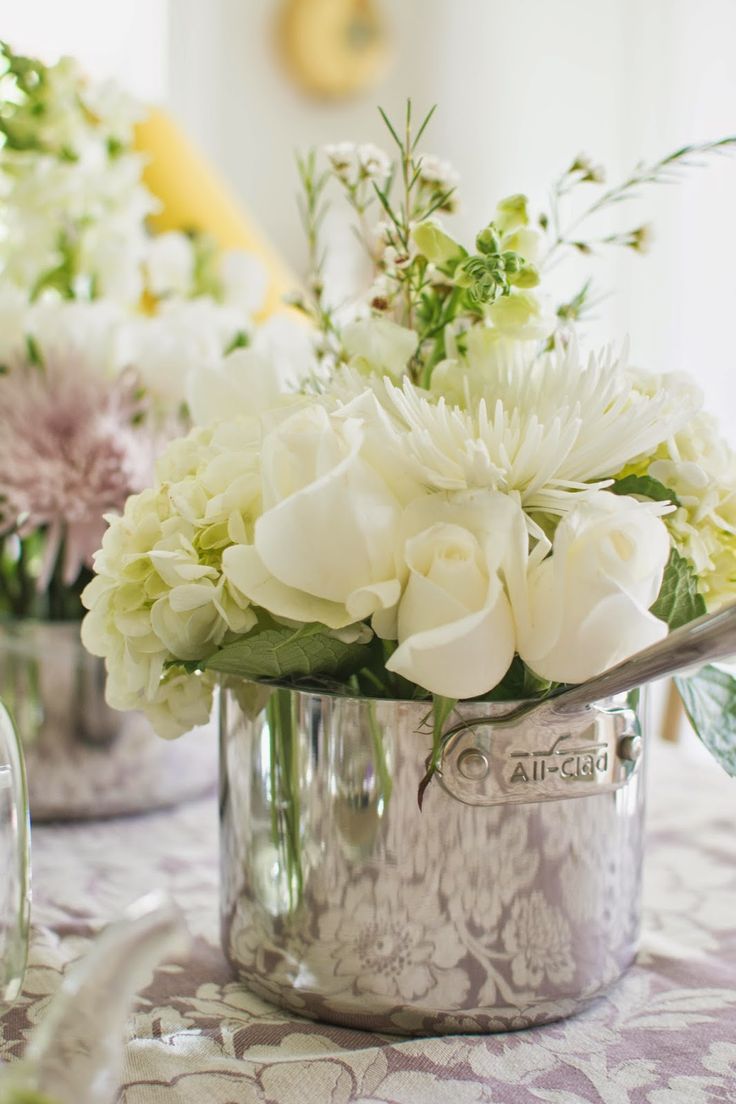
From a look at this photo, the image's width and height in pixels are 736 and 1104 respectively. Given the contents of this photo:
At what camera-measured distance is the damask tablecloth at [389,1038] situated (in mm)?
442

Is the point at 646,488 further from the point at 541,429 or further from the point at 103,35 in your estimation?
the point at 103,35

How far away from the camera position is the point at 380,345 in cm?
52

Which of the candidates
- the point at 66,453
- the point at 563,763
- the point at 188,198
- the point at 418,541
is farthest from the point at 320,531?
the point at 188,198

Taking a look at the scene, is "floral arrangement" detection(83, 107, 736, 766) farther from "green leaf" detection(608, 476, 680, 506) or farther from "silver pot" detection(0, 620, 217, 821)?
"silver pot" detection(0, 620, 217, 821)

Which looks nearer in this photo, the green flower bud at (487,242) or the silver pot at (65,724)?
the green flower bud at (487,242)

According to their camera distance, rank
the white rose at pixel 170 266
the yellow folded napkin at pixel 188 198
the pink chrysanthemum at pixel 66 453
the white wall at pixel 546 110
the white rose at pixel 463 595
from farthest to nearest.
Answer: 1. the white wall at pixel 546 110
2. the yellow folded napkin at pixel 188 198
3. the white rose at pixel 170 266
4. the pink chrysanthemum at pixel 66 453
5. the white rose at pixel 463 595

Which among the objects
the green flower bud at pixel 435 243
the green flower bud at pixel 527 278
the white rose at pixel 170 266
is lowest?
the green flower bud at pixel 527 278

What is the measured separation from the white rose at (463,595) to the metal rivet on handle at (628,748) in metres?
0.10

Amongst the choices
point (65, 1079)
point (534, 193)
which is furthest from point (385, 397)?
point (534, 193)

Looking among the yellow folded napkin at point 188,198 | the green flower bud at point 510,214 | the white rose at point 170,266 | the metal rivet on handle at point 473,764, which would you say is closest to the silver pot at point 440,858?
the metal rivet on handle at point 473,764

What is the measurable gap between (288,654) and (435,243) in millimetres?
194

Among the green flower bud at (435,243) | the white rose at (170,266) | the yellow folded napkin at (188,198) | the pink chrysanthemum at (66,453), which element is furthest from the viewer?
the yellow folded napkin at (188,198)

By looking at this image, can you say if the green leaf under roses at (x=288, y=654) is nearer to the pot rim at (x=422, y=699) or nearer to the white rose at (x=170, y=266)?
the pot rim at (x=422, y=699)

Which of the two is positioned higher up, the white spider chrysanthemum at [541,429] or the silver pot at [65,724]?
the white spider chrysanthemum at [541,429]
